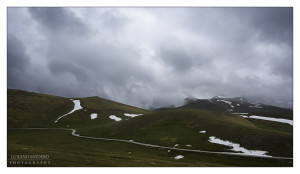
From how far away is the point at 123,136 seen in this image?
8419 centimetres

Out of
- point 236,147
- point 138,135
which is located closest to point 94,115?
point 138,135

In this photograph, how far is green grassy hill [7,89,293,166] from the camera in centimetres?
3653

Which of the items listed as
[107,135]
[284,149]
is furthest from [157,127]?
[284,149]

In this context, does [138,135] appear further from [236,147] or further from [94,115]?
[94,115]

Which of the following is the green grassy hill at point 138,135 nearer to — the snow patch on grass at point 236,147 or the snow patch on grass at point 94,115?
the snow patch on grass at point 236,147

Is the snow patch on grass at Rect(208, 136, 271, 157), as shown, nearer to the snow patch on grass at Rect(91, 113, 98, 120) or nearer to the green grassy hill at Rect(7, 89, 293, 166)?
the green grassy hill at Rect(7, 89, 293, 166)

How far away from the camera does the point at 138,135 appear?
3236 inches

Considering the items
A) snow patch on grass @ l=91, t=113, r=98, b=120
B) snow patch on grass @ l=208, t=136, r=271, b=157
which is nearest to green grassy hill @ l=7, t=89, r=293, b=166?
snow patch on grass @ l=208, t=136, r=271, b=157

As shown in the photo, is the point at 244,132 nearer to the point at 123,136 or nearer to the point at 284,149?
the point at 284,149

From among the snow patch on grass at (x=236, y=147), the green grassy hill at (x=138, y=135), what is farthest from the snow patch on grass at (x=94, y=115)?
the snow patch on grass at (x=236, y=147)

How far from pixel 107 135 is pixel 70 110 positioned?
2817 inches

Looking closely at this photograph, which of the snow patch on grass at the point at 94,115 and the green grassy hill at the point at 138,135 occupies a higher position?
the snow patch on grass at the point at 94,115

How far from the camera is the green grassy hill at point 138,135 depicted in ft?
120
